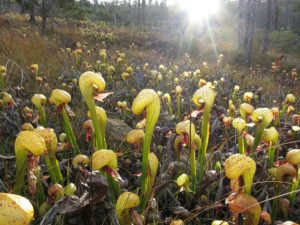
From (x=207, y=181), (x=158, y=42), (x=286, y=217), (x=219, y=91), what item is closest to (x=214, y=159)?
(x=207, y=181)

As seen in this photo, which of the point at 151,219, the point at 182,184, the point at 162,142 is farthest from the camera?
the point at 162,142

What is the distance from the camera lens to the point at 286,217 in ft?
5.04

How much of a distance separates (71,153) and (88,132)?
64 cm

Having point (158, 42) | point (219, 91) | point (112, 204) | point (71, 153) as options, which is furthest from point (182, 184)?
point (158, 42)

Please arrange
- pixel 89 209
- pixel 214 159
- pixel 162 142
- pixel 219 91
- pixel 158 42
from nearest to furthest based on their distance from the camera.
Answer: pixel 89 209, pixel 214 159, pixel 162 142, pixel 219 91, pixel 158 42

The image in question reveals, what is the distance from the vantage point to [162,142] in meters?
2.52

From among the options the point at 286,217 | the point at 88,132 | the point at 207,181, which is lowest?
the point at 286,217

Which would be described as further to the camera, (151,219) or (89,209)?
(151,219)

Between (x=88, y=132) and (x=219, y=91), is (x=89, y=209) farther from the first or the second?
(x=219, y=91)

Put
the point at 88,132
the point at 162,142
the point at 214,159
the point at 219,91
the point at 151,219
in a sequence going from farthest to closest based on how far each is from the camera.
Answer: the point at 219,91 → the point at 162,142 → the point at 214,159 → the point at 88,132 → the point at 151,219

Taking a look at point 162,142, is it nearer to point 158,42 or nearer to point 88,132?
point 88,132

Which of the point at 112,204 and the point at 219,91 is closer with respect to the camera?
the point at 112,204

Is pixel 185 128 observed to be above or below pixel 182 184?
above

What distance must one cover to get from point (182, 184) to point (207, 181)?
0.19 metres
